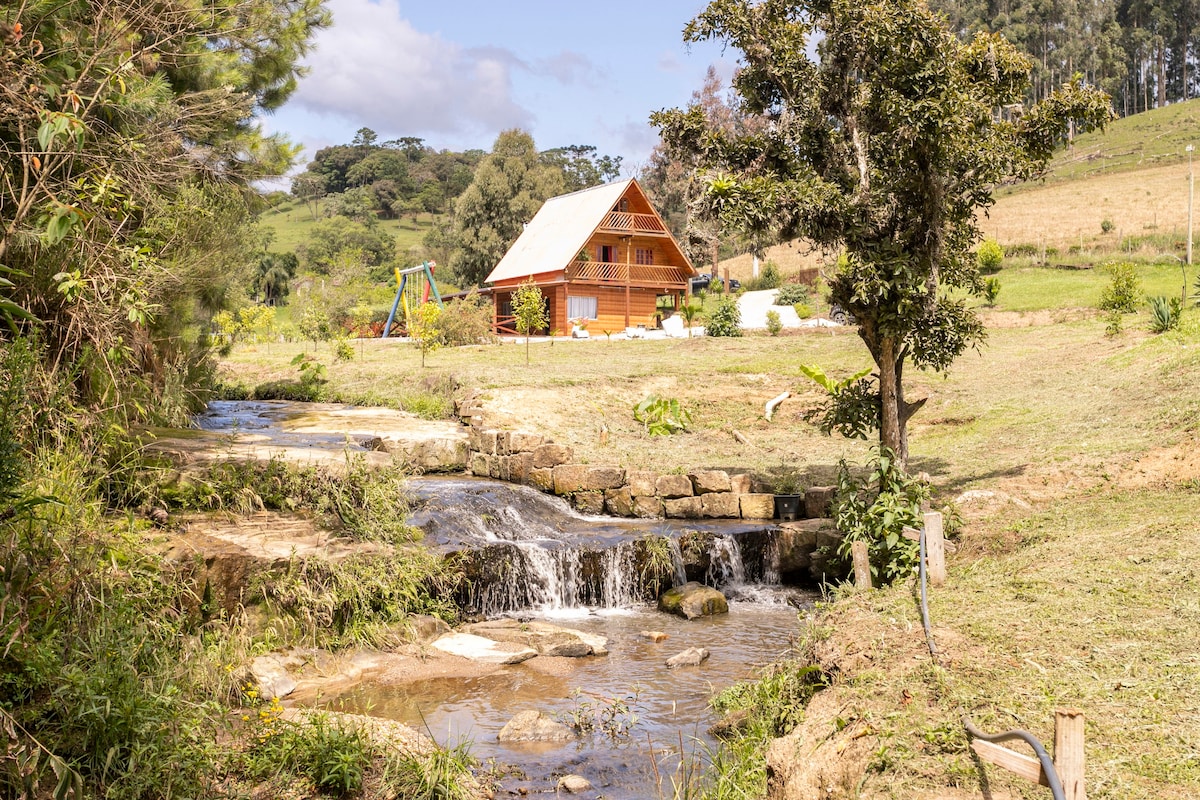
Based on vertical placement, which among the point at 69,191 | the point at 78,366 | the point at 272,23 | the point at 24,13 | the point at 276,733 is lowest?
the point at 276,733

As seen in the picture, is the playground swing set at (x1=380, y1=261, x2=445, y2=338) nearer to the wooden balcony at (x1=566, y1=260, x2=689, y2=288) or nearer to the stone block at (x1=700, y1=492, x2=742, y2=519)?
the wooden balcony at (x1=566, y1=260, x2=689, y2=288)

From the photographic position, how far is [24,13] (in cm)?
555

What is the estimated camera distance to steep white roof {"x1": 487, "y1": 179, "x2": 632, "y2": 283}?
37.9m

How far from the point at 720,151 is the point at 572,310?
1081 inches

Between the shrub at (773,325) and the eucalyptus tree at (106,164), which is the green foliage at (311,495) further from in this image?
the shrub at (773,325)

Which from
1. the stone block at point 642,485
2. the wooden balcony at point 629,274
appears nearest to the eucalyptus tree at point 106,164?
the stone block at point 642,485

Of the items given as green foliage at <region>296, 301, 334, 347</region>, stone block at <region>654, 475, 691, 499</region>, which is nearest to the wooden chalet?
green foliage at <region>296, 301, 334, 347</region>

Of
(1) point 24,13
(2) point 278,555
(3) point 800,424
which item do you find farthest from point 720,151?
(3) point 800,424

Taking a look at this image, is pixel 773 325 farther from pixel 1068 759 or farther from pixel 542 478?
pixel 1068 759

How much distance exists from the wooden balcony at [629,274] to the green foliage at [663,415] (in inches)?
746

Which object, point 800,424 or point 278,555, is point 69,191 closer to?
point 278,555

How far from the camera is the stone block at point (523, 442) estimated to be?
15.8m

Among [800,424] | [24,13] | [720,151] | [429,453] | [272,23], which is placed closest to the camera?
[24,13]

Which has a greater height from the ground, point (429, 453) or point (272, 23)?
point (272, 23)
